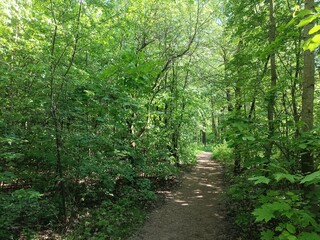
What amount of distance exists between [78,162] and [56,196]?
49.9 inches

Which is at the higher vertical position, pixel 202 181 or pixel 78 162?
pixel 78 162

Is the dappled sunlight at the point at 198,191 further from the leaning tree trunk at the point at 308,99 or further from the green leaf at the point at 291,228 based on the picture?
the green leaf at the point at 291,228

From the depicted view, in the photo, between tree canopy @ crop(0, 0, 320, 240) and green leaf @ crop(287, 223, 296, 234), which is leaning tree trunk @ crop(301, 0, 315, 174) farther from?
green leaf @ crop(287, 223, 296, 234)

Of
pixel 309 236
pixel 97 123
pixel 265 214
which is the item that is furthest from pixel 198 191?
pixel 309 236

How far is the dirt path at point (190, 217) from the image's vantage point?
207 inches

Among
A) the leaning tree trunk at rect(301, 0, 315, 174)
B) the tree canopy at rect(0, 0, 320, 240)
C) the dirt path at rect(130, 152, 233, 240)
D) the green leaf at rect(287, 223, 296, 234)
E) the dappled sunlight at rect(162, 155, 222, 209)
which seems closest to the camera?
the green leaf at rect(287, 223, 296, 234)

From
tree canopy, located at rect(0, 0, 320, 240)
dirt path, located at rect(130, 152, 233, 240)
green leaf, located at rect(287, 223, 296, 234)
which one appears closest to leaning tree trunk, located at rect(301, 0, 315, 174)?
tree canopy, located at rect(0, 0, 320, 240)

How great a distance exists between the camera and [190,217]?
6.22 m

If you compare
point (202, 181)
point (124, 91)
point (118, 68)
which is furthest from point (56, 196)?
point (202, 181)

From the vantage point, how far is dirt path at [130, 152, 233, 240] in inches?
207

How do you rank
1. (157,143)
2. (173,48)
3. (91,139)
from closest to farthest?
(91,139) → (157,143) → (173,48)

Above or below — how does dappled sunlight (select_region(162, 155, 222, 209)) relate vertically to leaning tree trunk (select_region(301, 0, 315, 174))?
below

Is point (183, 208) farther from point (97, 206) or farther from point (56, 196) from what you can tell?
point (56, 196)

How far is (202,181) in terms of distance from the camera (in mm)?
10094
